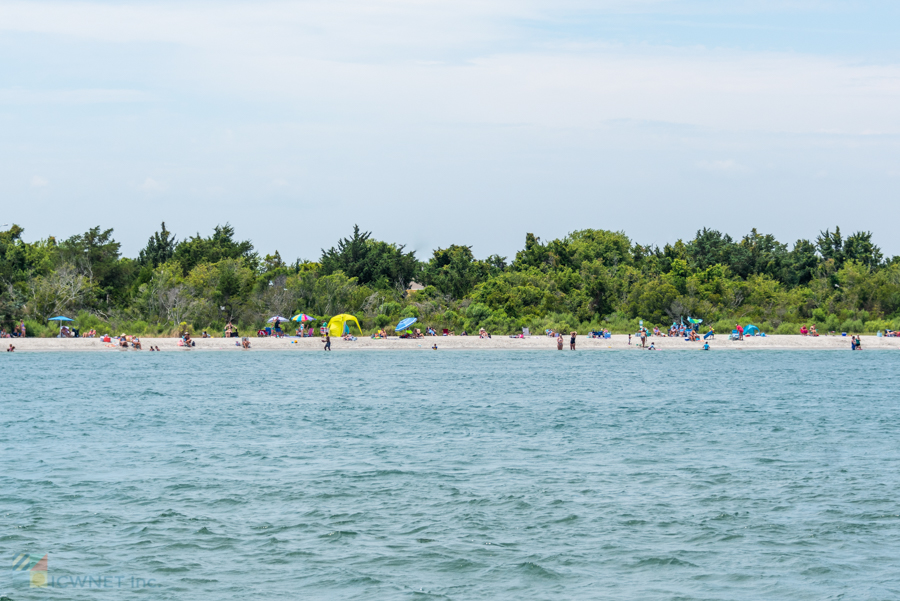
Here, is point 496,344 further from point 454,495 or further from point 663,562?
point 663,562

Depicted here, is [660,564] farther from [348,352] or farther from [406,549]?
[348,352]

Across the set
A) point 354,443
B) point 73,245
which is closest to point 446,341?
point 73,245

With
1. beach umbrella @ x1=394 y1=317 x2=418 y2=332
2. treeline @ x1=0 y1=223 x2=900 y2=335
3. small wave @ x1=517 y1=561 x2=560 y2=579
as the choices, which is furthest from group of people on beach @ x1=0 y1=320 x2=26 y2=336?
small wave @ x1=517 y1=561 x2=560 y2=579

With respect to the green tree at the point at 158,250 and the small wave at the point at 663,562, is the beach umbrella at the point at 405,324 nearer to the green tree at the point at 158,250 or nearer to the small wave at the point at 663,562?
the green tree at the point at 158,250

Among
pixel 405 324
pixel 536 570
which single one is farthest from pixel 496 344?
pixel 536 570

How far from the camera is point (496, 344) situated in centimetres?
5219

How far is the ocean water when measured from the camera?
9984 mm

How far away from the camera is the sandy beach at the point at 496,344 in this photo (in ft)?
167

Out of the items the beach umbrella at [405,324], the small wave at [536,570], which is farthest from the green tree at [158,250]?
the small wave at [536,570]

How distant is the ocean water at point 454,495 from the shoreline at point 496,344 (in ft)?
69.4

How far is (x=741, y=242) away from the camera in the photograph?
258 feet

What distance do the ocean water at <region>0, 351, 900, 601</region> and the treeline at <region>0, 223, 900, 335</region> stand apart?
25795 mm

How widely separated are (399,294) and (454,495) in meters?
50.3

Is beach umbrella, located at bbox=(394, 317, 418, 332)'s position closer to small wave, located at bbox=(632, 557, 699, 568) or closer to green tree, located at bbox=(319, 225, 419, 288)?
green tree, located at bbox=(319, 225, 419, 288)
